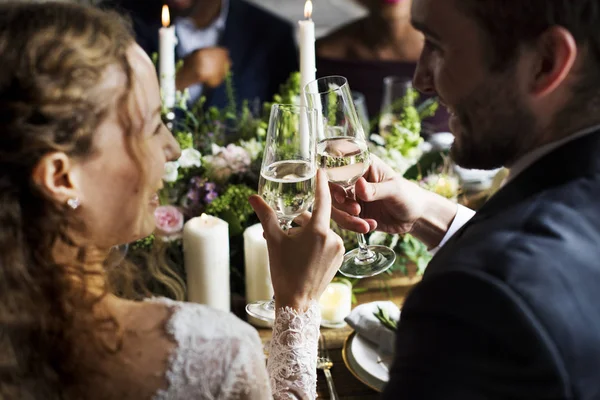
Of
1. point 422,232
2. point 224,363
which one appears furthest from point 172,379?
point 422,232

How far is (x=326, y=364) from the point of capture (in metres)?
1.44

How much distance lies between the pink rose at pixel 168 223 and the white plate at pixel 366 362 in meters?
0.47

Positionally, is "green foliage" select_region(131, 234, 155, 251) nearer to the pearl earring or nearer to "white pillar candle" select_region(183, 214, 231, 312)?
"white pillar candle" select_region(183, 214, 231, 312)

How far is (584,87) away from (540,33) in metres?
0.10

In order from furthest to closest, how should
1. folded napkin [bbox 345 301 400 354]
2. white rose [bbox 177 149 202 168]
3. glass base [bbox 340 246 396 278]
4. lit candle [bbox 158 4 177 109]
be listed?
1. lit candle [bbox 158 4 177 109]
2. white rose [bbox 177 149 202 168]
3. glass base [bbox 340 246 396 278]
4. folded napkin [bbox 345 301 400 354]

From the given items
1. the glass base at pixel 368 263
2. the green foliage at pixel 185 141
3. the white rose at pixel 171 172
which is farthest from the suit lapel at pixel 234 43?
the glass base at pixel 368 263

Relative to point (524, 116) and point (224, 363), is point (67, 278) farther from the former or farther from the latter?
→ point (524, 116)

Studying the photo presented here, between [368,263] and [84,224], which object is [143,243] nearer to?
[368,263]

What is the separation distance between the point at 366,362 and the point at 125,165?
663 millimetres

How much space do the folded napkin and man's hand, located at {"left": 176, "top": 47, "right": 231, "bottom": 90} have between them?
2.10 meters

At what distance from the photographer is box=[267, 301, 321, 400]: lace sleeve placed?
1227mm

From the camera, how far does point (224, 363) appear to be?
3.40 ft

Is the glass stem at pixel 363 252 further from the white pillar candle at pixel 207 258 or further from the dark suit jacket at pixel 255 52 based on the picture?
the dark suit jacket at pixel 255 52

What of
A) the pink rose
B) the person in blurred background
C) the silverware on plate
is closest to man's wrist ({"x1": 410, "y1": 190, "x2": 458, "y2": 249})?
the silverware on plate
